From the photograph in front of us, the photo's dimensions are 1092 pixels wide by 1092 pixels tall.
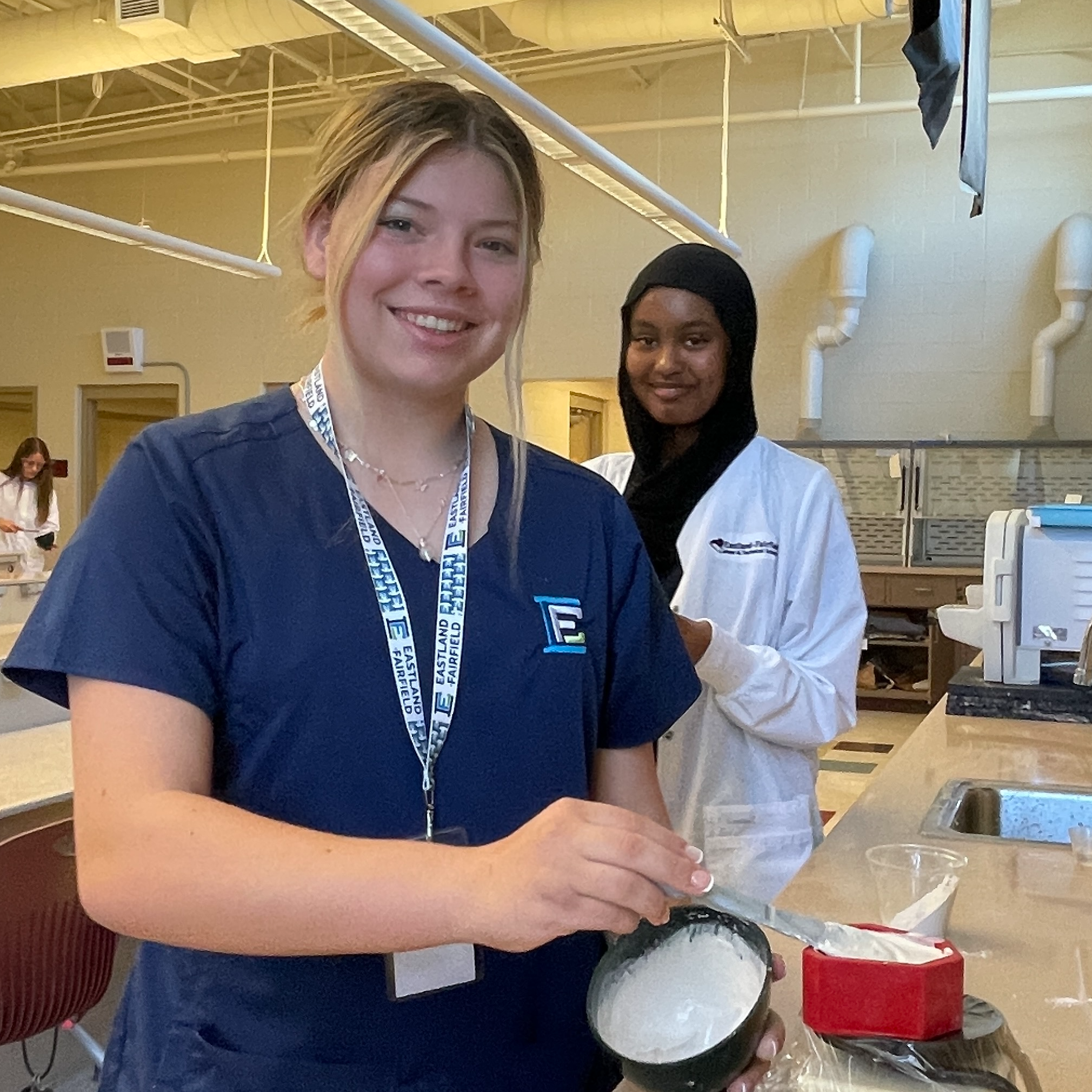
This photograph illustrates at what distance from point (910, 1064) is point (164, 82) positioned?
9073 millimetres

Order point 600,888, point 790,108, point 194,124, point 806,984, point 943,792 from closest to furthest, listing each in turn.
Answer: point 600,888 < point 806,984 < point 943,792 < point 790,108 < point 194,124

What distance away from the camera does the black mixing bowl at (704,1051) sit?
91cm

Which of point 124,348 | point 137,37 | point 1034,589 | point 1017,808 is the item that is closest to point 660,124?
point 137,37

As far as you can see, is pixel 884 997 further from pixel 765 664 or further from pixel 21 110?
pixel 21 110

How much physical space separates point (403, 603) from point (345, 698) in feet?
0.32

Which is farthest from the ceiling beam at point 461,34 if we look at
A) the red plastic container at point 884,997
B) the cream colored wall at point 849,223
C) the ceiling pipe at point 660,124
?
the red plastic container at point 884,997

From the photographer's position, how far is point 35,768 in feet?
9.55

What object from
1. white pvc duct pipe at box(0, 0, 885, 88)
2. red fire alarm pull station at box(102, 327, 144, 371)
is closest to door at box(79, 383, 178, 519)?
red fire alarm pull station at box(102, 327, 144, 371)

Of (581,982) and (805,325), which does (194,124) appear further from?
(581,982)

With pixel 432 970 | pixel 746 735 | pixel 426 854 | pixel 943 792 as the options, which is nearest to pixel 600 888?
pixel 426 854

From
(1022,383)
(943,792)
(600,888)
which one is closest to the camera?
(600,888)

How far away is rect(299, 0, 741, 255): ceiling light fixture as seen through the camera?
11.4 ft

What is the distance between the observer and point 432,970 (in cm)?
99

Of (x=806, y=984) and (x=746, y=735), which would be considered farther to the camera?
(x=746, y=735)
